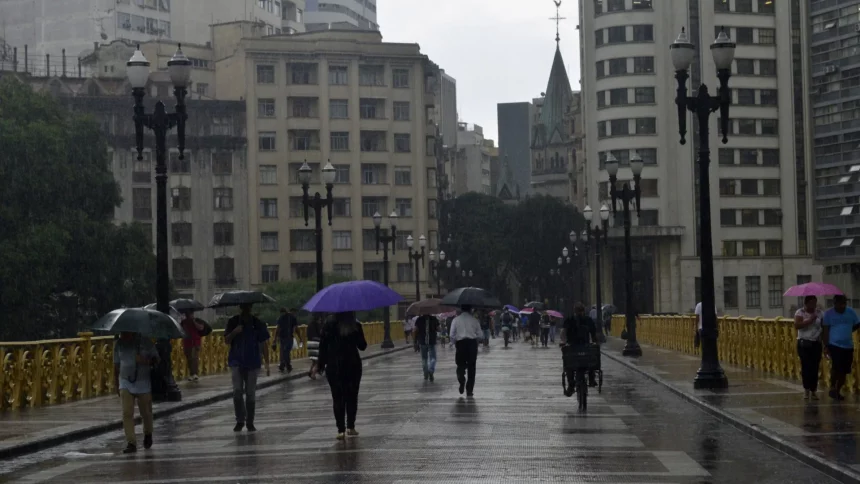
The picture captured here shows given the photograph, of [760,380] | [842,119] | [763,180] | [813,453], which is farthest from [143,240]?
[763,180]

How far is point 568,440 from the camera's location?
1714 cm

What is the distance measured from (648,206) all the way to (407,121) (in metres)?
21.8

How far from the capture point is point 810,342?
22.8 meters

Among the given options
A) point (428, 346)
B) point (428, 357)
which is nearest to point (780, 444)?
point (428, 357)

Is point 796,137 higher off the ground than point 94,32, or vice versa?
point 94,32

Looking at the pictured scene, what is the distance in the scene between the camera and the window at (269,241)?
4476 inches

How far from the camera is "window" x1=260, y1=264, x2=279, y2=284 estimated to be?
11338 centimetres

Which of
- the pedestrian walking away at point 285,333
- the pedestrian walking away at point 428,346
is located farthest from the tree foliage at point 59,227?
the pedestrian walking away at point 428,346

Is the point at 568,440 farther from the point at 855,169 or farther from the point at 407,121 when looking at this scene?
the point at 407,121

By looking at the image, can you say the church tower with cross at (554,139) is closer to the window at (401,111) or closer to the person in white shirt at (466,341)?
the window at (401,111)

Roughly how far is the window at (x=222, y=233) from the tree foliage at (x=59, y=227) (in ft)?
161

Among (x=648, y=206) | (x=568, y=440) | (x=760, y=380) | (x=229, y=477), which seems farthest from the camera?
(x=648, y=206)

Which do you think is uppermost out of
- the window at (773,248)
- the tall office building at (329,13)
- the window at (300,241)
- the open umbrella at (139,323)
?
the tall office building at (329,13)

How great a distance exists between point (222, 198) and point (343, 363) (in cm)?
9525
